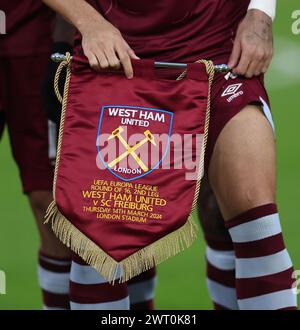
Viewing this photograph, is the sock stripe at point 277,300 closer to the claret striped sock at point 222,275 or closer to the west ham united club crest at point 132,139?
the west ham united club crest at point 132,139

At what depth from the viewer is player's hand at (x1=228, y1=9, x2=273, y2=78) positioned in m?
3.24

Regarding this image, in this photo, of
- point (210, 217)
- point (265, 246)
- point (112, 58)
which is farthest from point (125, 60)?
point (210, 217)

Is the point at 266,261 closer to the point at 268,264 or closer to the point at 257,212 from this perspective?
the point at 268,264

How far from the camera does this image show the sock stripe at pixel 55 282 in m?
4.03

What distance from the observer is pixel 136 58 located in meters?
3.23

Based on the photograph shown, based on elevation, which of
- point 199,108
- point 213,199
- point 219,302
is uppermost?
point 199,108

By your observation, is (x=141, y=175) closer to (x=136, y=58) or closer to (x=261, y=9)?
(x=136, y=58)

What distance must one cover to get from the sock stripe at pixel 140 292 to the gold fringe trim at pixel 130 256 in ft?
2.78

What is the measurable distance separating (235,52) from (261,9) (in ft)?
0.57

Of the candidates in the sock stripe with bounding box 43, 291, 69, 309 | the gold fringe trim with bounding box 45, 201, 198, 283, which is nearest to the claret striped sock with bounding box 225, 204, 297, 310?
the gold fringe trim with bounding box 45, 201, 198, 283

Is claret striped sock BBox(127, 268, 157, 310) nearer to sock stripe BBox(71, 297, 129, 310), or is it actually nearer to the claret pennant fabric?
sock stripe BBox(71, 297, 129, 310)

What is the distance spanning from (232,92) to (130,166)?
1.20 ft

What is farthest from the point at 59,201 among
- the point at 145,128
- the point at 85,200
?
the point at 145,128

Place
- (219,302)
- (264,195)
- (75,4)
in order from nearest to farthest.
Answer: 1. (264,195)
2. (75,4)
3. (219,302)
